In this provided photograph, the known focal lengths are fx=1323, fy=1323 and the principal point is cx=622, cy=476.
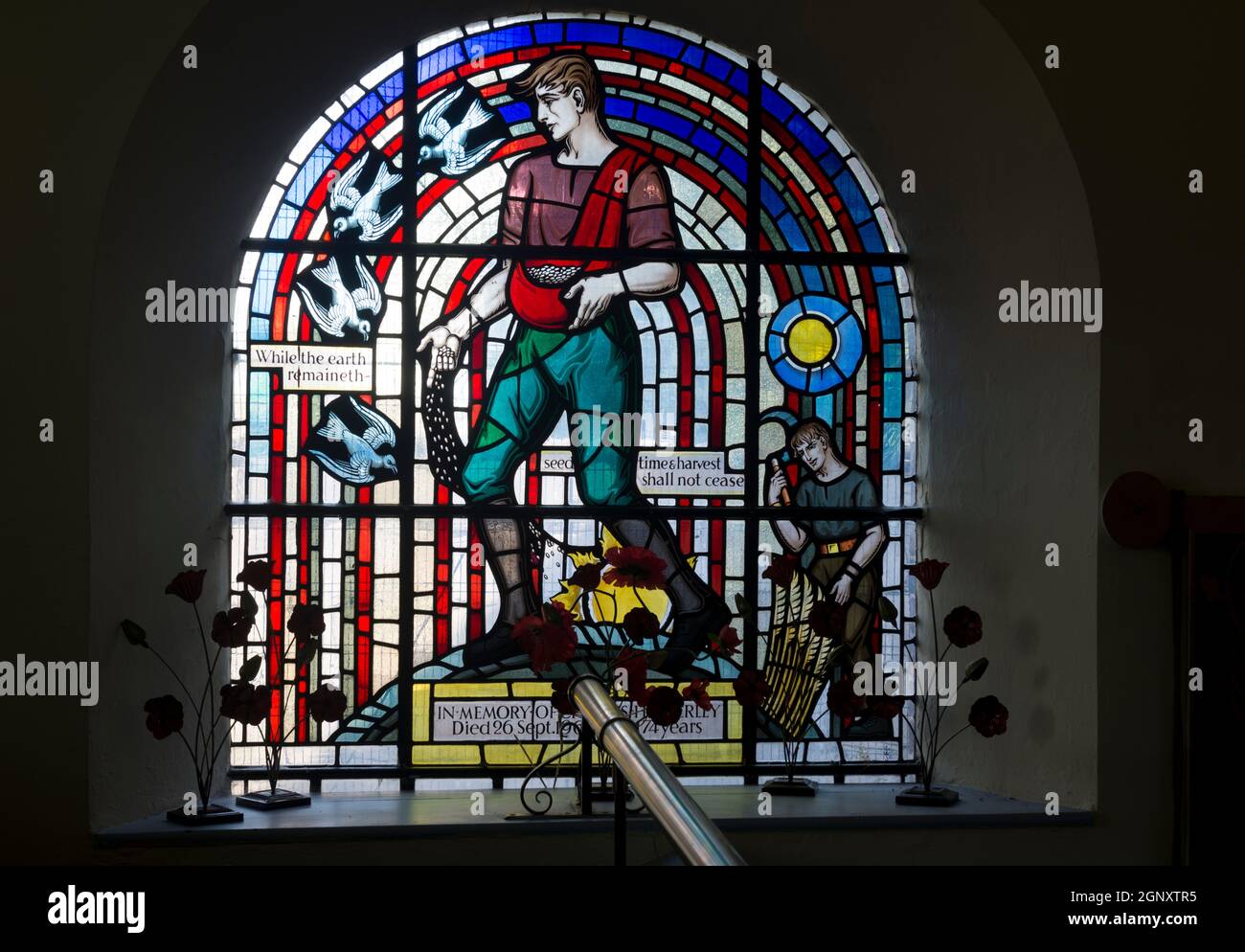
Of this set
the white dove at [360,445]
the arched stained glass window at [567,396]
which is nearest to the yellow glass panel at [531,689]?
the arched stained glass window at [567,396]

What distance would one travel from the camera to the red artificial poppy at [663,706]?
3820mm

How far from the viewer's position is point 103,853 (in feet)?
11.5

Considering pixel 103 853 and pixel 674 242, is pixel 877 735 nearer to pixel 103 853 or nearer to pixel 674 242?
pixel 674 242

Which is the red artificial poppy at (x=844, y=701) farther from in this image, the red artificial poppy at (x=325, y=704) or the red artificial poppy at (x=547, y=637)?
the red artificial poppy at (x=325, y=704)

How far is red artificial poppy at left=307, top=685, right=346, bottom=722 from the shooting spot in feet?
12.7

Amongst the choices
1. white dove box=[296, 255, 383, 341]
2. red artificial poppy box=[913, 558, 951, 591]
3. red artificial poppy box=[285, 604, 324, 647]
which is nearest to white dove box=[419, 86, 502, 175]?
white dove box=[296, 255, 383, 341]

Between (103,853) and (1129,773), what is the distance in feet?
9.30

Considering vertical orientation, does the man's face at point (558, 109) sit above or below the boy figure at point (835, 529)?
above

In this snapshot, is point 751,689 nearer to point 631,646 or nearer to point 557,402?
point 631,646

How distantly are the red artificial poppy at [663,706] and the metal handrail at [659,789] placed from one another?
208 cm

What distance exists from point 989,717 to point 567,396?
166 centimetres

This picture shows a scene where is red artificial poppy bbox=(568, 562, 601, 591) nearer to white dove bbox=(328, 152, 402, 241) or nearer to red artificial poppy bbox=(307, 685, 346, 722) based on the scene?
red artificial poppy bbox=(307, 685, 346, 722)

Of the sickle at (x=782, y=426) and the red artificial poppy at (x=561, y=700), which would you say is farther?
the sickle at (x=782, y=426)

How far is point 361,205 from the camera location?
4.34 m
